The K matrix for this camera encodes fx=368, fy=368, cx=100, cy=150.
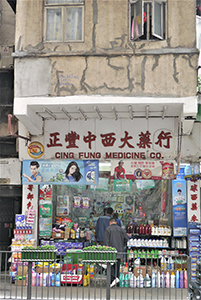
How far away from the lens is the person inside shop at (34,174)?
11.5 metres

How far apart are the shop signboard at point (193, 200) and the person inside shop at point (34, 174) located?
4.77 m

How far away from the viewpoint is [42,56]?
1036cm

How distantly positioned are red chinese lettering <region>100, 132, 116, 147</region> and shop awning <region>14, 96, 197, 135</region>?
597 millimetres

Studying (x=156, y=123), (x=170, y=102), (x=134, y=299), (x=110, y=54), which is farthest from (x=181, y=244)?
(x=110, y=54)

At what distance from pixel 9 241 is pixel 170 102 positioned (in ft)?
25.3

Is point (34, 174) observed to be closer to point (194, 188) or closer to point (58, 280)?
point (58, 280)

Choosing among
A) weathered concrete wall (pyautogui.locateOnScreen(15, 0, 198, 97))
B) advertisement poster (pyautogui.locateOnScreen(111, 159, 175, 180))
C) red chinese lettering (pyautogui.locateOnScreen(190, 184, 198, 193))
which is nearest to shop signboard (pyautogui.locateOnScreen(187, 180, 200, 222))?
red chinese lettering (pyautogui.locateOnScreen(190, 184, 198, 193))

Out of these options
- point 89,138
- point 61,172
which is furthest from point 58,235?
point 89,138

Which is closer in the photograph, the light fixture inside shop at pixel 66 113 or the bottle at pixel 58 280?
the bottle at pixel 58 280

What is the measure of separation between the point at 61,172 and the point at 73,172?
1.23ft

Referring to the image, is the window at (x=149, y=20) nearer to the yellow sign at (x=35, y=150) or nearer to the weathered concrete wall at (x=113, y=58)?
the weathered concrete wall at (x=113, y=58)

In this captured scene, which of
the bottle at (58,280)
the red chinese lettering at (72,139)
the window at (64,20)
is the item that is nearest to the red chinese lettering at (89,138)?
the red chinese lettering at (72,139)

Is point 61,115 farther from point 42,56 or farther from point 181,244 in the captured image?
point 181,244

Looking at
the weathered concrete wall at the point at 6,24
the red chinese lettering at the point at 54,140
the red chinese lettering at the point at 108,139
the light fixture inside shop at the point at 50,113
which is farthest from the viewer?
the weathered concrete wall at the point at 6,24
